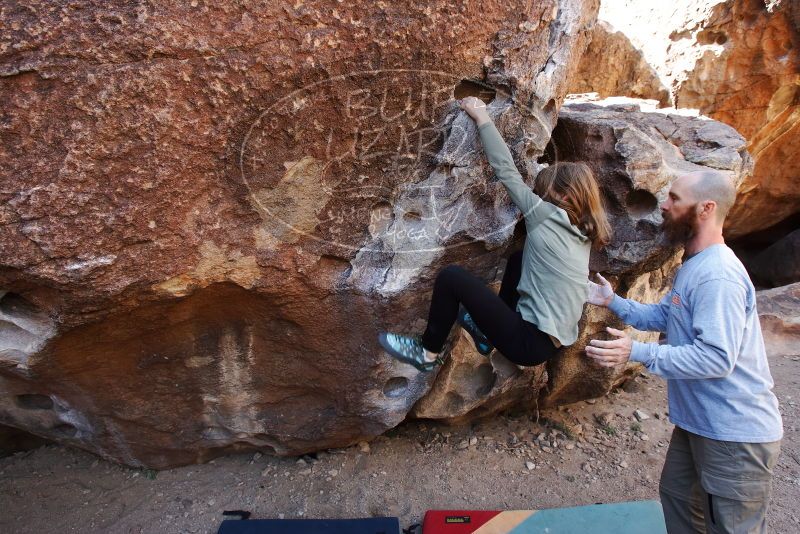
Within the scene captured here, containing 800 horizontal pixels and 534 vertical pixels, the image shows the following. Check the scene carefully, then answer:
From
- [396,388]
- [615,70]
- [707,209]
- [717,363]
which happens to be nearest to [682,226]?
[707,209]

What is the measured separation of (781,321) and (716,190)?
3.11 metres

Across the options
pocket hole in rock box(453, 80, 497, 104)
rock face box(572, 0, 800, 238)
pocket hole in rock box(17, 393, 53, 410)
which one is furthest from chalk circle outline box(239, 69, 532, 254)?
rock face box(572, 0, 800, 238)

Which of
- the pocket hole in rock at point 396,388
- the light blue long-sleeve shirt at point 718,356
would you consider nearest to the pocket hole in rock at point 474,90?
the light blue long-sleeve shirt at point 718,356

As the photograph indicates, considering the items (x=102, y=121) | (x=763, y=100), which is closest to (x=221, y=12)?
(x=102, y=121)

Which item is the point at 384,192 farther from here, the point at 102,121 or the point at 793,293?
the point at 793,293

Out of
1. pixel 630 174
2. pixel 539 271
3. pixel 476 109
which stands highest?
pixel 476 109

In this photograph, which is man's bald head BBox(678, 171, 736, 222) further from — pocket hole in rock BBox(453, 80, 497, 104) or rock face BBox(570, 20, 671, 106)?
rock face BBox(570, 20, 671, 106)

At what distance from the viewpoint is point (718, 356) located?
1.58 metres

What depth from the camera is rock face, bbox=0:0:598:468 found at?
1.68m

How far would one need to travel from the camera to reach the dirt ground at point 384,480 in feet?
8.76

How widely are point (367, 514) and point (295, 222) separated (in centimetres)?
156

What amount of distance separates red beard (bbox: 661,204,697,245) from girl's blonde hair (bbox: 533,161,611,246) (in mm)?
254

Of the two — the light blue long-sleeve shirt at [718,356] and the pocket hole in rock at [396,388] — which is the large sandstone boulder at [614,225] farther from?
the light blue long-sleeve shirt at [718,356]

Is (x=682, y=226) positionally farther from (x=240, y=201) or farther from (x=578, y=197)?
(x=240, y=201)
